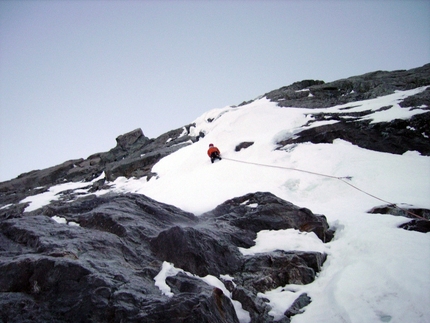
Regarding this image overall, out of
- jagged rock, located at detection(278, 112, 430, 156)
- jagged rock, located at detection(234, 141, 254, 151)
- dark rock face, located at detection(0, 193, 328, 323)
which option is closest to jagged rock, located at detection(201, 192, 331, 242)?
dark rock face, located at detection(0, 193, 328, 323)

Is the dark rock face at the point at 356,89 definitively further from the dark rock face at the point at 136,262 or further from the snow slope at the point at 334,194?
the dark rock face at the point at 136,262

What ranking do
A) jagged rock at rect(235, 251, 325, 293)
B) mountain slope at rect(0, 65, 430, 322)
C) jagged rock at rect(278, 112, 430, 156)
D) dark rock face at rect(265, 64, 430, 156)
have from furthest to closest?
1. dark rock face at rect(265, 64, 430, 156)
2. jagged rock at rect(278, 112, 430, 156)
3. jagged rock at rect(235, 251, 325, 293)
4. mountain slope at rect(0, 65, 430, 322)

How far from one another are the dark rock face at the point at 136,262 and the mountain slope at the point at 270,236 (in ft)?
0.08

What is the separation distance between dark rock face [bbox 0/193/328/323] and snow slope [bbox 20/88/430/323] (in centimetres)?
46

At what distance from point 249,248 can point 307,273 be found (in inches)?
56.5

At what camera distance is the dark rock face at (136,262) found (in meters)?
3.71

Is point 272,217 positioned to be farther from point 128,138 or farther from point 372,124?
point 128,138

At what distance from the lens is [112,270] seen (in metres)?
4.45

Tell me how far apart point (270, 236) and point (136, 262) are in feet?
10.7

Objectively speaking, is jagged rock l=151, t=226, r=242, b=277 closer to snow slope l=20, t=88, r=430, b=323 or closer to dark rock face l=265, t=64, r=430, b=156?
snow slope l=20, t=88, r=430, b=323

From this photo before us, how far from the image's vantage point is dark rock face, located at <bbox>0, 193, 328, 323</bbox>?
3711 millimetres

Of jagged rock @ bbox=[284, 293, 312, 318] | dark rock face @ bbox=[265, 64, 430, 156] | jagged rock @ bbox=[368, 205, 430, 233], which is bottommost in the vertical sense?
jagged rock @ bbox=[368, 205, 430, 233]

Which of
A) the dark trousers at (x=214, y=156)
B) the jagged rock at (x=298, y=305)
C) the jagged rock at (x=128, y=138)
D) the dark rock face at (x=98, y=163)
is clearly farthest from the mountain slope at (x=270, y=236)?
the jagged rock at (x=128, y=138)

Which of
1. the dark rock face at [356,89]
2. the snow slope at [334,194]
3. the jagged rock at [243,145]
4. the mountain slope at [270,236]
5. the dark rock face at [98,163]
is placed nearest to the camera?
the mountain slope at [270,236]
